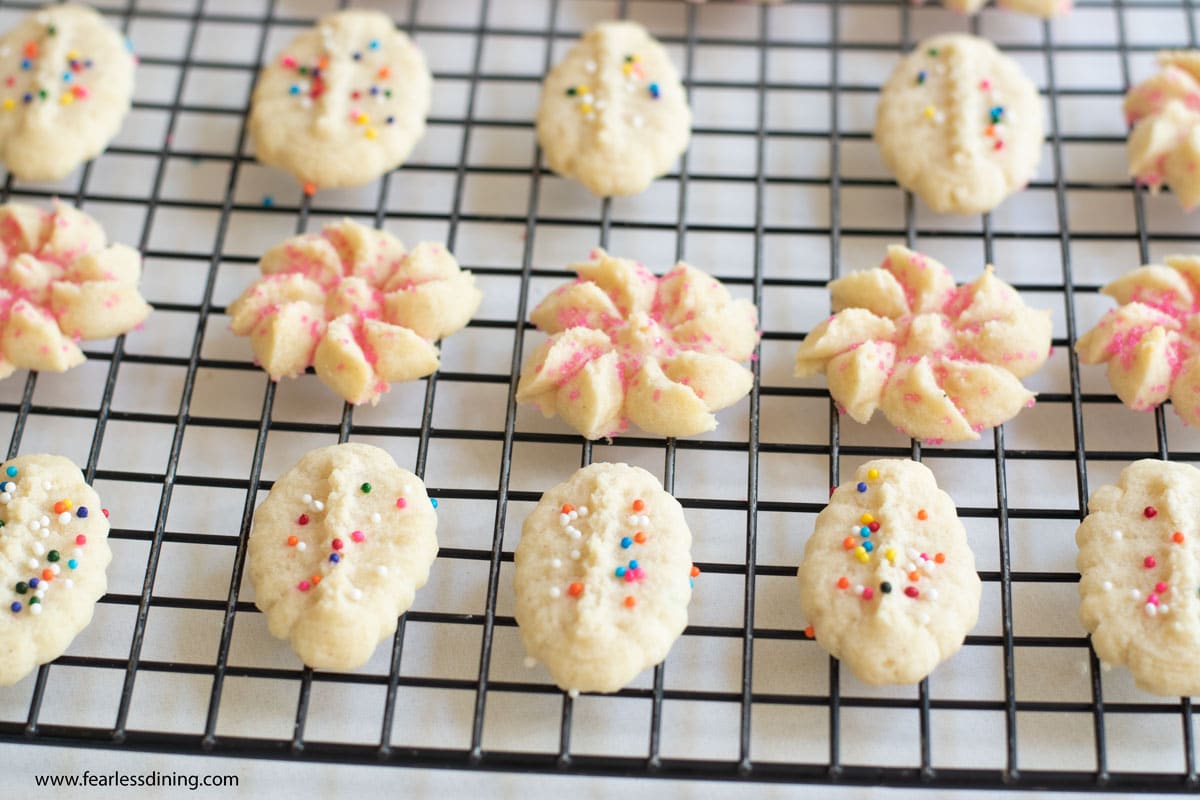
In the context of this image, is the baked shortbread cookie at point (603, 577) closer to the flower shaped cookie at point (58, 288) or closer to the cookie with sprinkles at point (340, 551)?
the cookie with sprinkles at point (340, 551)

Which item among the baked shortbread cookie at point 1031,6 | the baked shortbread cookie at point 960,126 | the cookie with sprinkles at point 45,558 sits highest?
the baked shortbread cookie at point 1031,6

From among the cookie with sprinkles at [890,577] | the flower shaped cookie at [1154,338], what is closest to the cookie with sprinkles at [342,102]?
the cookie with sprinkles at [890,577]

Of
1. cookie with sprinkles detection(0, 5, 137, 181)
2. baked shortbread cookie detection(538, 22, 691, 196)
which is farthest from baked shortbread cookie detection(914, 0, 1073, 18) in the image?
cookie with sprinkles detection(0, 5, 137, 181)

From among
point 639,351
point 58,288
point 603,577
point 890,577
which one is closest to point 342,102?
point 58,288

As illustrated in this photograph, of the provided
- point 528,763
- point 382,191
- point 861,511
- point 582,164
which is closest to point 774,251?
point 582,164

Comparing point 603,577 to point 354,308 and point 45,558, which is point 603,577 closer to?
point 354,308
